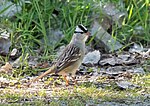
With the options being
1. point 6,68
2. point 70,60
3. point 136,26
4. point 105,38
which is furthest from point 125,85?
point 136,26

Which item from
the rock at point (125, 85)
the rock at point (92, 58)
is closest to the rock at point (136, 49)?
the rock at point (92, 58)

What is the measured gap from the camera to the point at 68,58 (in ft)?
21.7

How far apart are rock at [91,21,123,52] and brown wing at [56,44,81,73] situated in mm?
1083

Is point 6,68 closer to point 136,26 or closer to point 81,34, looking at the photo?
point 81,34

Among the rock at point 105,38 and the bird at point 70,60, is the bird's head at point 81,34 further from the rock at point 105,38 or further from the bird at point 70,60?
the rock at point 105,38

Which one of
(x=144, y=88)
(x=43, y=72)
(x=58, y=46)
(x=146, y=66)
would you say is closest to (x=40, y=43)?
(x=58, y=46)

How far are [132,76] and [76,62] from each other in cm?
67

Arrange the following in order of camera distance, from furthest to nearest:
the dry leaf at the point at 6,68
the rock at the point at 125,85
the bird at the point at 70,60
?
the dry leaf at the point at 6,68 → the bird at the point at 70,60 → the rock at the point at 125,85

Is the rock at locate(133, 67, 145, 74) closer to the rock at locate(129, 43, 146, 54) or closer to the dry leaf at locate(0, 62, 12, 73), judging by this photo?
the rock at locate(129, 43, 146, 54)

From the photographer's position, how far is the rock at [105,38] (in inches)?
309

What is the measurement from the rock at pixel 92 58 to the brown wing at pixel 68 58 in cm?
54

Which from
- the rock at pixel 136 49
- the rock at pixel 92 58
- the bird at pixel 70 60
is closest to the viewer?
the bird at pixel 70 60

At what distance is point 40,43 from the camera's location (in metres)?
7.77

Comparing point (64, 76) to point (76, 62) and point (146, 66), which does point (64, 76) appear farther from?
point (146, 66)
